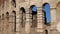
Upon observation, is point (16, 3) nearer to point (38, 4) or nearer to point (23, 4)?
point (23, 4)

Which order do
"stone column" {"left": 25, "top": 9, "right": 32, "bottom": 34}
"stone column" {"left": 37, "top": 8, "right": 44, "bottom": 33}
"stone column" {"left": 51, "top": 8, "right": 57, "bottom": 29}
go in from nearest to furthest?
"stone column" {"left": 51, "top": 8, "right": 57, "bottom": 29}, "stone column" {"left": 37, "top": 8, "right": 44, "bottom": 33}, "stone column" {"left": 25, "top": 9, "right": 32, "bottom": 34}

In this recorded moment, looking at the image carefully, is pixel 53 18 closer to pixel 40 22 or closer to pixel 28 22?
pixel 40 22

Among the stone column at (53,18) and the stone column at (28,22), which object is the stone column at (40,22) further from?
the stone column at (28,22)

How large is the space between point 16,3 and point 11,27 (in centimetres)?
205

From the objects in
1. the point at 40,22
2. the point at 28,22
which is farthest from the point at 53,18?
the point at 28,22

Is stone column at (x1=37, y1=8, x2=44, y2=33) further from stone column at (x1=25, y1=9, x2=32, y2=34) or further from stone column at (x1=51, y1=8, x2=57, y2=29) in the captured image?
stone column at (x1=25, y1=9, x2=32, y2=34)

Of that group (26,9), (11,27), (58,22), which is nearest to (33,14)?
(26,9)

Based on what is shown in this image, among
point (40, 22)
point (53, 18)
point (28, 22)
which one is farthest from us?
point (28, 22)

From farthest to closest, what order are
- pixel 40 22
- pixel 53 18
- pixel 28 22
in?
pixel 28 22 → pixel 40 22 → pixel 53 18

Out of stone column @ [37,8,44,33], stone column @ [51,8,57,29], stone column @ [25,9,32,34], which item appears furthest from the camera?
stone column @ [25,9,32,34]

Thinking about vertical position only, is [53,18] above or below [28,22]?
above

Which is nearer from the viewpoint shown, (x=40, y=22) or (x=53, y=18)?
(x=53, y=18)

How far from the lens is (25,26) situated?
1175 cm

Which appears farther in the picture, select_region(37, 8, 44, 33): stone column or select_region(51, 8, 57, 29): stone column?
select_region(37, 8, 44, 33): stone column
